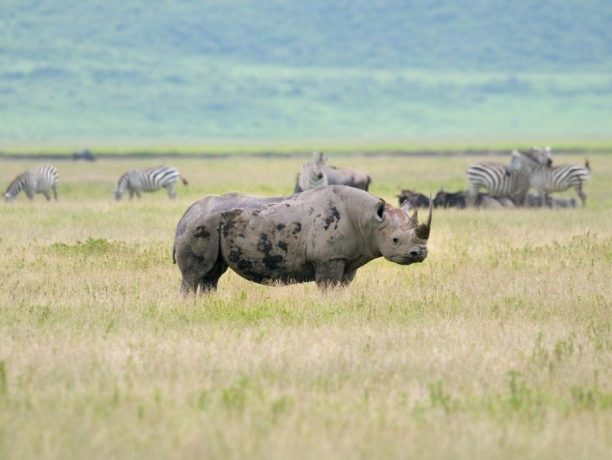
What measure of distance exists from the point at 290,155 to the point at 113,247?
197 feet

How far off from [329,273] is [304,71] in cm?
15078

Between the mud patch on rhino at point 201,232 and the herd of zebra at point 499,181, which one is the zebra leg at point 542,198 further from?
the mud patch on rhino at point 201,232

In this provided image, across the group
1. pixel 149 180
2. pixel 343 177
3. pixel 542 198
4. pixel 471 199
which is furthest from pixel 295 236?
pixel 149 180

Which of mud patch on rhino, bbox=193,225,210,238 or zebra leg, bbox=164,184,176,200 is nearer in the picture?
mud patch on rhino, bbox=193,225,210,238

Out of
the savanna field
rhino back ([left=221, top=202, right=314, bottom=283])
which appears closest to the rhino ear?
A: rhino back ([left=221, top=202, right=314, bottom=283])

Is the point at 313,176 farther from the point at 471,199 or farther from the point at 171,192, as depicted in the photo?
the point at 171,192

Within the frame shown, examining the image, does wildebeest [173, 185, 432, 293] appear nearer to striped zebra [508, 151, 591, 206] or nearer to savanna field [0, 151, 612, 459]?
savanna field [0, 151, 612, 459]

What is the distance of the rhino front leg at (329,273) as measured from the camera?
1342 centimetres

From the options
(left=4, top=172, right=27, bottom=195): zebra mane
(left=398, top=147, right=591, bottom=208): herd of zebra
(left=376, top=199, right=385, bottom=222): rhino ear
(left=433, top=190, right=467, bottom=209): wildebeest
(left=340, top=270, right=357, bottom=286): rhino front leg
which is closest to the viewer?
(left=376, top=199, right=385, bottom=222): rhino ear

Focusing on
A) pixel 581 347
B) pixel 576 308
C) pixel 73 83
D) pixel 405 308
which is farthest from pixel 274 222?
pixel 73 83

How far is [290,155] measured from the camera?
78.9 m

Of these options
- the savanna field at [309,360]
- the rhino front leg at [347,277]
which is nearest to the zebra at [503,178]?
the savanna field at [309,360]

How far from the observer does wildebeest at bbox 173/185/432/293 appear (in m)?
13.3

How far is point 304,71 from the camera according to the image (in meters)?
163
